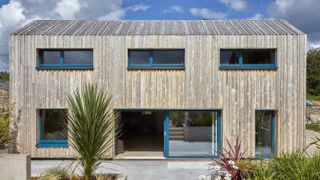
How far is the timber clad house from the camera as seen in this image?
11641 mm

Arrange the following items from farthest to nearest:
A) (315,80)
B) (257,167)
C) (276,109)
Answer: (315,80)
(276,109)
(257,167)

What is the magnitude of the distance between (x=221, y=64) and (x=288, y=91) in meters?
2.83

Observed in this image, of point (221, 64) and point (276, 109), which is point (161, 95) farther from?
point (276, 109)

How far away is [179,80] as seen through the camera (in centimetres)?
1169

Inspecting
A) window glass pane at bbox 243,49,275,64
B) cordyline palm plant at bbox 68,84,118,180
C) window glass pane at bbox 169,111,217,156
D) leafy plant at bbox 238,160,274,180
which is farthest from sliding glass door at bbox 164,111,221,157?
cordyline palm plant at bbox 68,84,118,180

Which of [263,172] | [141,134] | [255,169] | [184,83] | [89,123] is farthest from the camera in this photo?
[141,134]

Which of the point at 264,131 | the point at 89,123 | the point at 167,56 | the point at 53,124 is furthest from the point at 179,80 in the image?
the point at 89,123

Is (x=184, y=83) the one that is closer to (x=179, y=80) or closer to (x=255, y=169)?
(x=179, y=80)

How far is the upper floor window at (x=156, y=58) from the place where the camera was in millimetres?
11789

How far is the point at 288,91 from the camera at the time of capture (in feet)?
38.2

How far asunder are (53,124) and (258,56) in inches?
345

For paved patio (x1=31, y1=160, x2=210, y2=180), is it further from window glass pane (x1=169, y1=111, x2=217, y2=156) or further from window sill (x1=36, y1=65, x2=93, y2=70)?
window sill (x1=36, y1=65, x2=93, y2=70)

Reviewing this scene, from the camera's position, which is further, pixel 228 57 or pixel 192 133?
pixel 192 133

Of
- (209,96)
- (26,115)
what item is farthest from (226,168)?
(26,115)
